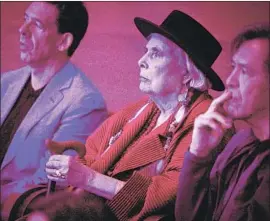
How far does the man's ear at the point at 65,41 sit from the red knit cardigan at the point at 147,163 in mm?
589

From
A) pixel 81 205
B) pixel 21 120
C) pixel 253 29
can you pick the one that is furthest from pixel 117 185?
pixel 253 29

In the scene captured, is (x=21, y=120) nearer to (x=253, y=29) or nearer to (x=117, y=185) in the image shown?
(x=117, y=185)

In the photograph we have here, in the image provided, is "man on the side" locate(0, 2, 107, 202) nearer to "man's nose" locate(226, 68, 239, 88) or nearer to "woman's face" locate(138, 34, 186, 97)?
"woman's face" locate(138, 34, 186, 97)

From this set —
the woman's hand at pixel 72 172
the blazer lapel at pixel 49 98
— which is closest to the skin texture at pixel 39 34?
the blazer lapel at pixel 49 98

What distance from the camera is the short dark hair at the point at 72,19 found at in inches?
118

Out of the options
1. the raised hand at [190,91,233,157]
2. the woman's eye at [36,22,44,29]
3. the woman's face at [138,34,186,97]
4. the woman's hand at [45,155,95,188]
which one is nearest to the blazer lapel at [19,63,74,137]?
the woman's eye at [36,22,44,29]

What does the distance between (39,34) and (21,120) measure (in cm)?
45

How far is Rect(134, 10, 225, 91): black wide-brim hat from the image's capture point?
102 inches

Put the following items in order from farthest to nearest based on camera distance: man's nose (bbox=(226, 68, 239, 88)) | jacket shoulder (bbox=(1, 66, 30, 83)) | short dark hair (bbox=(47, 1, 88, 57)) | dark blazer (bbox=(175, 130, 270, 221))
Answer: jacket shoulder (bbox=(1, 66, 30, 83))
short dark hair (bbox=(47, 1, 88, 57))
man's nose (bbox=(226, 68, 239, 88))
dark blazer (bbox=(175, 130, 270, 221))

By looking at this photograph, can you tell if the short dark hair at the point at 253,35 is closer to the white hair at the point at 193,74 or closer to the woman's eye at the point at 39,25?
the white hair at the point at 193,74

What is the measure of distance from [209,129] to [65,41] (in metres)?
0.98

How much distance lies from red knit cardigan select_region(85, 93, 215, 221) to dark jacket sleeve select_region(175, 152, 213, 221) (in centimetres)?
6

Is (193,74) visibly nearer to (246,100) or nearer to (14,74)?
(246,100)

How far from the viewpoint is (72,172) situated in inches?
105
